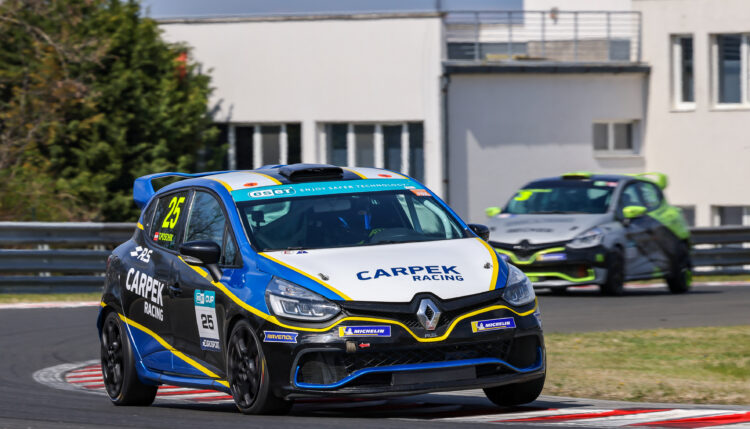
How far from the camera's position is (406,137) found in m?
32.7

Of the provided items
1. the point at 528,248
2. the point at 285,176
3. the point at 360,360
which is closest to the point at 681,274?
the point at 528,248

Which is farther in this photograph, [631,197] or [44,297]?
[631,197]

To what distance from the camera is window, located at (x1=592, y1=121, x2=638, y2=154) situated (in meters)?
33.7

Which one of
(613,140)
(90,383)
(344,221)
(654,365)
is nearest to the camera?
(344,221)

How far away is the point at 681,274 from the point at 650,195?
4.00ft

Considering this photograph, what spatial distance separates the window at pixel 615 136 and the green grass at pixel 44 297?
16.1 m

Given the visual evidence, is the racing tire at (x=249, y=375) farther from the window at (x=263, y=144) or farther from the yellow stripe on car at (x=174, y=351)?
the window at (x=263, y=144)

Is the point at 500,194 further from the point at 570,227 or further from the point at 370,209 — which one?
the point at 370,209

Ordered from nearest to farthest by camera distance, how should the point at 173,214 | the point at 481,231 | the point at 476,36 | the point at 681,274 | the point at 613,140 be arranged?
the point at 481,231 < the point at 173,214 < the point at 681,274 < the point at 476,36 < the point at 613,140

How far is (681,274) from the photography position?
20.4 m

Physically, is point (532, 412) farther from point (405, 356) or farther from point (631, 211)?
point (631, 211)

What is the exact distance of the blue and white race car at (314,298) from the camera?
26.7 ft

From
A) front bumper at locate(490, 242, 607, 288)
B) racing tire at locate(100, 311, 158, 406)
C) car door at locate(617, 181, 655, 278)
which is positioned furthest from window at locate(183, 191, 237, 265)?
car door at locate(617, 181, 655, 278)

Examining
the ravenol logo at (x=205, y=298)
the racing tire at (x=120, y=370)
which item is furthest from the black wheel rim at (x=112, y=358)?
the ravenol logo at (x=205, y=298)
